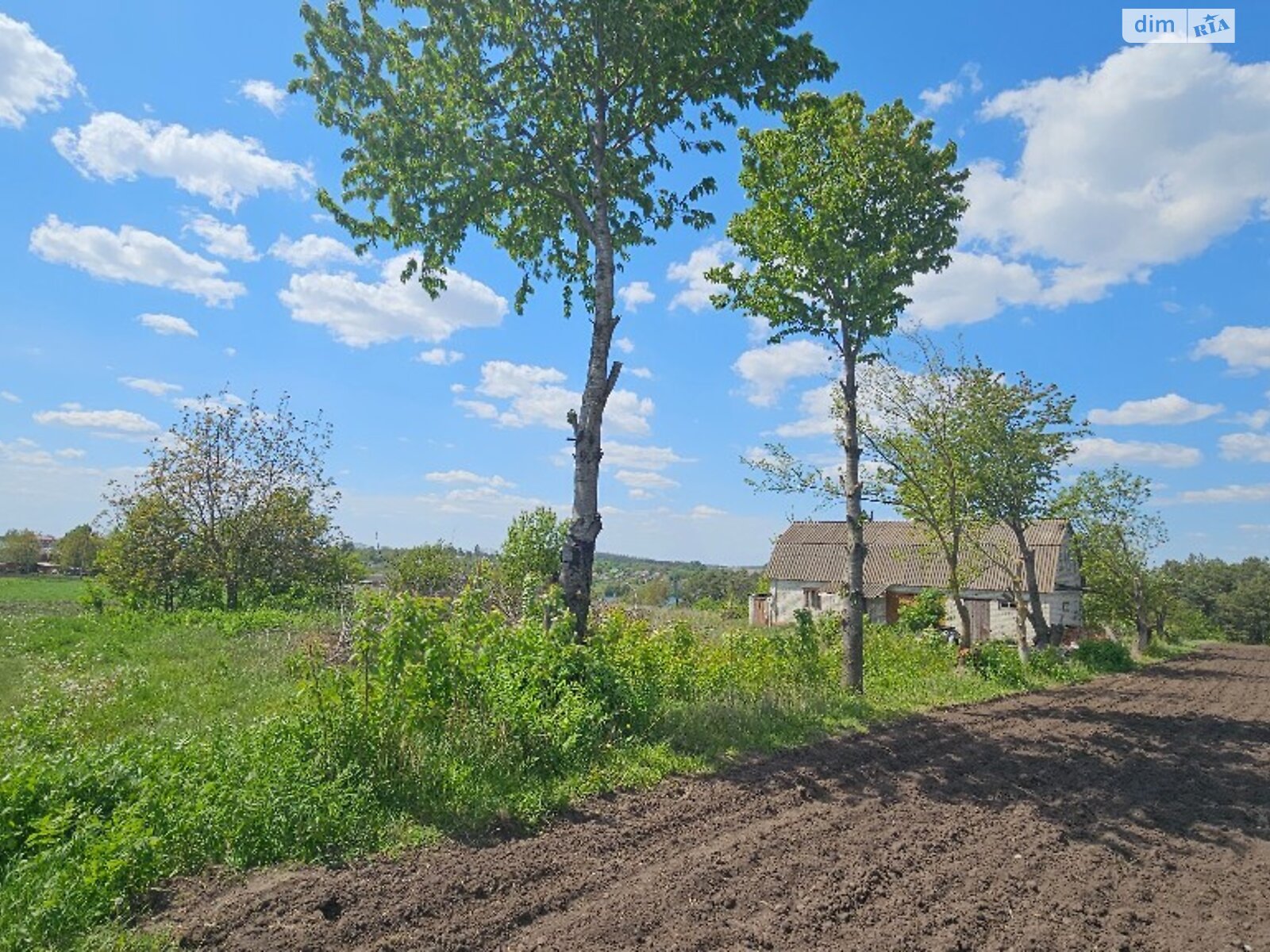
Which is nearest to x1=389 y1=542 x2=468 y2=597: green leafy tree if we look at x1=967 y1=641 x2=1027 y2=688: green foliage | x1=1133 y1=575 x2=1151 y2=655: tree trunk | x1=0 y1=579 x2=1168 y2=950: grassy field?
x1=0 y1=579 x2=1168 y2=950: grassy field

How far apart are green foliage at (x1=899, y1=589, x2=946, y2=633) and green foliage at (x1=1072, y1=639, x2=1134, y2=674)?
23.2ft

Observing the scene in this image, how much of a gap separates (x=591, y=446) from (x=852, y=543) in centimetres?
535

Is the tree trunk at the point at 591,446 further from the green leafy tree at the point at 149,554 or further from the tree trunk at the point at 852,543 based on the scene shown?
the green leafy tree at the point at 149,554

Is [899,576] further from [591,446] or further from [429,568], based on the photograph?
[591,446]

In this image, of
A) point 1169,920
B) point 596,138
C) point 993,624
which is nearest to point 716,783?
point 1169,920

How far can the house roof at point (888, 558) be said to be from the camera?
3447 centimetres

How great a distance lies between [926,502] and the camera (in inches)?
701

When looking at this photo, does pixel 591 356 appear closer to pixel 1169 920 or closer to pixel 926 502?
pixel 1169 920

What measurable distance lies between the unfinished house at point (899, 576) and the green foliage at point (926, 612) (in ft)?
3.39

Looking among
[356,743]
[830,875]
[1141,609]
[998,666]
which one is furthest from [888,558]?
[356,743]

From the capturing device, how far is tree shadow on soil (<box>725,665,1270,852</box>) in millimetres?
6305

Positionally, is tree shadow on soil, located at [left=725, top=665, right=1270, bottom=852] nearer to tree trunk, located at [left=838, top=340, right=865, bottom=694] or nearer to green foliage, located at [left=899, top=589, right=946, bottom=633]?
tree trunk, located at [left=838, top=340, right=865, bottom=694]

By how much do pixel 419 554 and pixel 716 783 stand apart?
19.9 metres

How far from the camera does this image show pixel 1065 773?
7.70m
